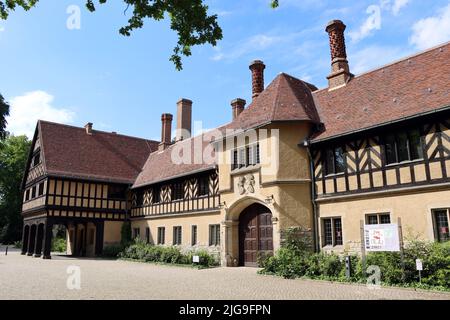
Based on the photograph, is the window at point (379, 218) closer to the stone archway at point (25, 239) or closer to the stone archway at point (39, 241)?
the stone archway at point (39, 241)

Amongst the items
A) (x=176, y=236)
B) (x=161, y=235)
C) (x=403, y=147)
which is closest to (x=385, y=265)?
(x=403, y=147)

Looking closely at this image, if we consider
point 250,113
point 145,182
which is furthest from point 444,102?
point 145,182

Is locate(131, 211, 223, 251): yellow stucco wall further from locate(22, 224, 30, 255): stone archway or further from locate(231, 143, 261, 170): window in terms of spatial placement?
locate(22, 224, 30, 255): stone archway

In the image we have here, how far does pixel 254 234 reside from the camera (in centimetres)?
1795

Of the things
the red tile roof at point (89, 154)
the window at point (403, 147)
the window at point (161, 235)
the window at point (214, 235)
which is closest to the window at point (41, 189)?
the red tile roof at point (89, 154)

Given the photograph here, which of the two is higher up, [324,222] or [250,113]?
[250,113]

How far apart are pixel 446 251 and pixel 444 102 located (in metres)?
4.68

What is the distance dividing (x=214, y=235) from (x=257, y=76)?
9.40 m

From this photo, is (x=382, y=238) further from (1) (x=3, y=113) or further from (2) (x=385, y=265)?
(1) (x=3, y=113)

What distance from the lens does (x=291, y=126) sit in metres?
16.6

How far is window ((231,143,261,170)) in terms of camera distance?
17.6 meters

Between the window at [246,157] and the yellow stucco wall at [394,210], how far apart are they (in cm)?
371

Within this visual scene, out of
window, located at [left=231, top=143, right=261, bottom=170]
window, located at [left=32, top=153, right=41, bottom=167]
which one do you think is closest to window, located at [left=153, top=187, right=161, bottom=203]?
window, located at [left=231, top=143, right=261, bottom=170]
